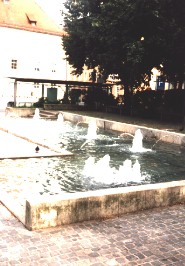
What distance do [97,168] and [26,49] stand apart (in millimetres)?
40908

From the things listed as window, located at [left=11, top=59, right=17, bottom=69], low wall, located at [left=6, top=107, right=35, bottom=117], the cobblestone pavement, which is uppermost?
window, located at [left=11, top=59, right=17, bottom=69]

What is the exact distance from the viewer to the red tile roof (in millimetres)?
46575

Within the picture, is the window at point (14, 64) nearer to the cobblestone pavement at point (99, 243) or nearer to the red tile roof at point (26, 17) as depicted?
the red tile roof at point (26, 17)

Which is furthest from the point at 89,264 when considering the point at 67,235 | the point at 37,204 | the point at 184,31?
the point at 184,31

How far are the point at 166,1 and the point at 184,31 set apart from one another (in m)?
2.26

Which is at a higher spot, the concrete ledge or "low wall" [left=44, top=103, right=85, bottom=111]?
"low wall" [left=44, top=103, right=85, bottom=111]

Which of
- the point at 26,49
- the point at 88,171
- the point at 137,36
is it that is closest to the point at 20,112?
the point at 137,36

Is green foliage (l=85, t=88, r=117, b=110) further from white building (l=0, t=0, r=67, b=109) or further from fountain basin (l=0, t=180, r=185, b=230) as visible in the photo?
fountain basin (l=0, t=180, r=185, b=230)

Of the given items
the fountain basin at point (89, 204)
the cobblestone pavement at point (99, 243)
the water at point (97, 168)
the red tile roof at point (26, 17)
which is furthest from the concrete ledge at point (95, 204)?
the red tile roof at point (26, 17)

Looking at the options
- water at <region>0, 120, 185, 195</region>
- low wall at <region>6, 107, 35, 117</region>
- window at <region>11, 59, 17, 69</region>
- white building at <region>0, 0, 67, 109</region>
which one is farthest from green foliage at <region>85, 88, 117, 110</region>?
water at <region>0, 120, 185, 195</region>

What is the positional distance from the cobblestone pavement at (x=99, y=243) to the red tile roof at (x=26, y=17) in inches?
1714

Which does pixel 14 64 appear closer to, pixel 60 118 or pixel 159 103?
pixel 60 118

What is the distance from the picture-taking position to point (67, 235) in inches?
223

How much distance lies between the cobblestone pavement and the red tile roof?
43.5 m
